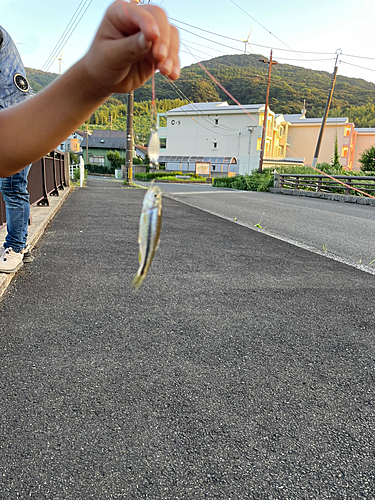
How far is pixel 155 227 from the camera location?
62 cm

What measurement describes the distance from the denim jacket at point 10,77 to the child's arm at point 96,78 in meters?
1.73

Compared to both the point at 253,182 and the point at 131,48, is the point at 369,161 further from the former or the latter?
the point at 131,48

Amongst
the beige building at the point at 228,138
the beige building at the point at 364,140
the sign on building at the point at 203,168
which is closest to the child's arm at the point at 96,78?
the sign on building at the point at 203,168

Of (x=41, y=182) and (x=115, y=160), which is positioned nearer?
(x=41, y=182)

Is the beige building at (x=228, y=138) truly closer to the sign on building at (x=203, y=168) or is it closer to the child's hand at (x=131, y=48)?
the sign on building at (x=203, y=168)

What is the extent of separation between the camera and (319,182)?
19.6 m

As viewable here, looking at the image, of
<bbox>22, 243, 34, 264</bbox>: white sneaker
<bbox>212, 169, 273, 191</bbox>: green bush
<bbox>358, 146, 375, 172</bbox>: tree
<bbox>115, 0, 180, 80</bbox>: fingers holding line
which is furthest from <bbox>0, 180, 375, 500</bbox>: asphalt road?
<bbox>358, 146, 375, 172</bbox>: tree

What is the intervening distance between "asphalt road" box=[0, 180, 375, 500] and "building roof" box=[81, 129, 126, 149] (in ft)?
209

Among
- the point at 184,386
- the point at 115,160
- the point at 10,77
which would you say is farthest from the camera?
the point at 115,160

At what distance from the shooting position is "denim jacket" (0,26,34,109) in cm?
236

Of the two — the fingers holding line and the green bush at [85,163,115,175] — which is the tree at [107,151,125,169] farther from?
the fingers holding line

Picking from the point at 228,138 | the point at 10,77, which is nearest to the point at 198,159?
the point at 228,138

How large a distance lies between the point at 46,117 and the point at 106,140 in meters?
71.3

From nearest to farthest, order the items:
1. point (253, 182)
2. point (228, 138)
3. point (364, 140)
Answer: point (253, 182) → point (228, 138) → point (364, 140)
